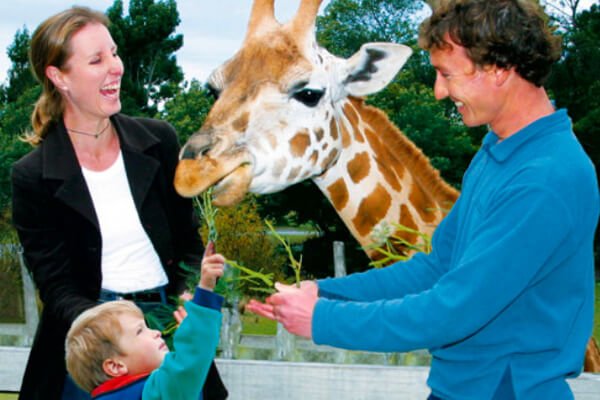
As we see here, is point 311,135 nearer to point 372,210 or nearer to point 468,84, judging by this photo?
point 372,210

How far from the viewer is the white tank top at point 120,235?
1364mm

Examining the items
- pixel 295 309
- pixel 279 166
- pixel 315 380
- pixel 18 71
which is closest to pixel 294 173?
pixel 279 166

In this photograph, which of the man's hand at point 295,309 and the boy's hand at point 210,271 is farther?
→ the boy's hand at point 210,271

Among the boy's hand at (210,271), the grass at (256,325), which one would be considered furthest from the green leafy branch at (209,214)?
the grass at (256,325)

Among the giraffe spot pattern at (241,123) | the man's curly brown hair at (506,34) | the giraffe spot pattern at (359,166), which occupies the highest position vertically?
the man's curly brown hair at (506,34)

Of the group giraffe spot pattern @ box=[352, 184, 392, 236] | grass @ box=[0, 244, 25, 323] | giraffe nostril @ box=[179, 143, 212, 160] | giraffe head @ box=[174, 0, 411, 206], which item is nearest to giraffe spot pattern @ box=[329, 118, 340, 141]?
giraffe head @ box=[174, 0, 411, 206]

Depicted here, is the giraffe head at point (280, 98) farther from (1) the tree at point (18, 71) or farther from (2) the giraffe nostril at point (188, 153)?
(1) the tree at point (18, 71)

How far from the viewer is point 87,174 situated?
4.50 ft

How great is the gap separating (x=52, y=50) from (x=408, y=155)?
1127mm

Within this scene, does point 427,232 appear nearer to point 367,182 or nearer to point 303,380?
point 367,182

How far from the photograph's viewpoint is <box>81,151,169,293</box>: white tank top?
4.48ft

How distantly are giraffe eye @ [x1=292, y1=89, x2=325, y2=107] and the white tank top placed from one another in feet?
2.20

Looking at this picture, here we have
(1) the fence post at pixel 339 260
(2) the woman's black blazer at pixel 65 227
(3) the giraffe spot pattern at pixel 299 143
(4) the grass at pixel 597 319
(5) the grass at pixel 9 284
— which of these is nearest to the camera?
(2) the woman's black blazer at pixel 65 227

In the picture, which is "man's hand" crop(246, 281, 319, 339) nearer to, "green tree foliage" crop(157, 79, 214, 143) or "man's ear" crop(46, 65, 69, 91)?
"man's ear" crop(46, 65, 69, 91)
